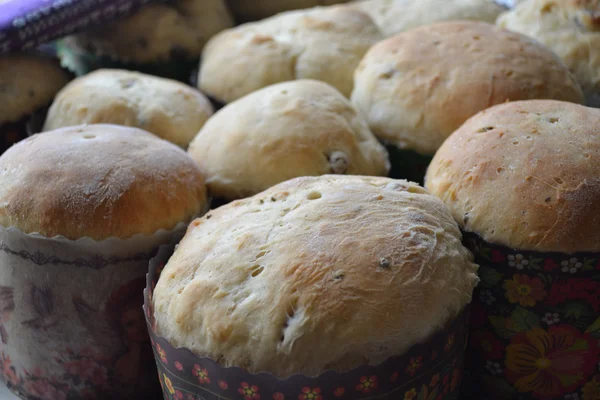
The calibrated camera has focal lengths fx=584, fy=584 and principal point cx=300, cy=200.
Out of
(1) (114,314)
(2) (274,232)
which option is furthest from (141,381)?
(2) (274,232)

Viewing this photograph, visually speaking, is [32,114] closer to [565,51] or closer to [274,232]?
[274,232]

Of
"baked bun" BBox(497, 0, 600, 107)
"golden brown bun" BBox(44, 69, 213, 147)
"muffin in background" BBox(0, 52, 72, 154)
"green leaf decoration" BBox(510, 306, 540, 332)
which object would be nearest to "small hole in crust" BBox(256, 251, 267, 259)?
"green leaf decoration" BBox(510, 306, 540, 332)

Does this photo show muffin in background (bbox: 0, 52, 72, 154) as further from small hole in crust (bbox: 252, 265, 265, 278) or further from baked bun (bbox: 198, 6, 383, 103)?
small hole in crust (bbox: 252, 265, 265, 278)

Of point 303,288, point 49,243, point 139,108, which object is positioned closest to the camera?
point 303,288

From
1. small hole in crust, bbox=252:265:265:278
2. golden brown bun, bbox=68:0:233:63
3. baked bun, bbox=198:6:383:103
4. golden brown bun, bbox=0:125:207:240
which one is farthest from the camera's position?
golden brown bun, bbox=68:0:233:63

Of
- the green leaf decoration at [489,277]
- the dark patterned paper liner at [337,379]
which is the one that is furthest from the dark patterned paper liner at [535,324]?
the dark patterned paper liner at [337,379]

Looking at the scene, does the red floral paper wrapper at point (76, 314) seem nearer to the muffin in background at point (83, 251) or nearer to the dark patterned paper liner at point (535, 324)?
the muffin in background at point (83, 251)

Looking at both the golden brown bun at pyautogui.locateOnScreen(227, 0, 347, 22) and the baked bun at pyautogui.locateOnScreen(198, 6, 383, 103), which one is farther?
the golden brown bun at pyautogui.locateOnScreen(227, 0, 347, 22)
